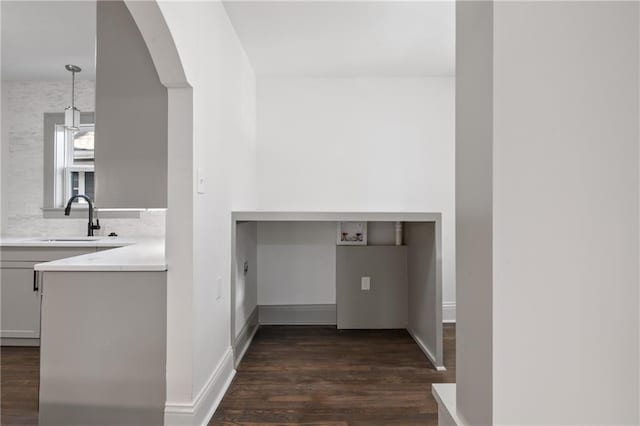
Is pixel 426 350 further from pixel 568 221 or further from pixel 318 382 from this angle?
pixel 568 221

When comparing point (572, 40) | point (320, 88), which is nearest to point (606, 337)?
point (572, 40)

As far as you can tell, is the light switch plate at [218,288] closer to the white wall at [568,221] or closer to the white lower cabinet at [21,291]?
the white lower cabinet at [21,291]

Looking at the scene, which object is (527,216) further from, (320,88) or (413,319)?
(320,88)

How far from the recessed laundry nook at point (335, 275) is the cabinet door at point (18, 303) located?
170 cm

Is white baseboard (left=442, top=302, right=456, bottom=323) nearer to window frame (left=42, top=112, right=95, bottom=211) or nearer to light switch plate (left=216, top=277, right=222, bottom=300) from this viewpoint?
light switch plate (left=216, top=277, right=222, bottom=300)

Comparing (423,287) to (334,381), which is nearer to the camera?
(334,381)

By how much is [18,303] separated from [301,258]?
231cm

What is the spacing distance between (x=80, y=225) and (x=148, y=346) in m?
2.59

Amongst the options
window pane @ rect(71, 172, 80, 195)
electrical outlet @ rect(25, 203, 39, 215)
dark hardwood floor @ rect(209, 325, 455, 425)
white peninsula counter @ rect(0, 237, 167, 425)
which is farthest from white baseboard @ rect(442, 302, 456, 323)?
electrical outlet @ rect(25, 203, 39, 215)

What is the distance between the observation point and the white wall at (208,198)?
1.66 m

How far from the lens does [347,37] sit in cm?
273

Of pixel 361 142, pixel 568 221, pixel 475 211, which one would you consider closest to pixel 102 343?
pixel 475 211

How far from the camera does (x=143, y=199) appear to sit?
174cm

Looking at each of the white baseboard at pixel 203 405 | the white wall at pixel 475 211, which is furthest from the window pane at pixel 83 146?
the white wall at pixel 475 211
